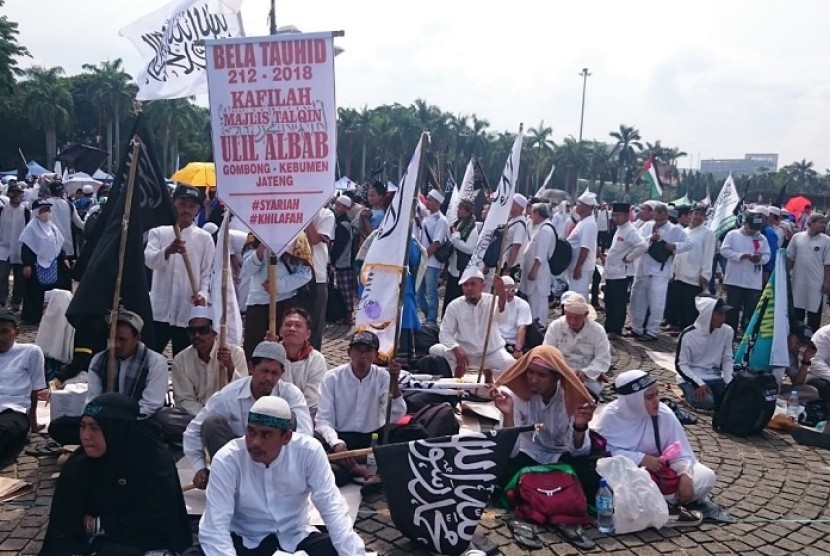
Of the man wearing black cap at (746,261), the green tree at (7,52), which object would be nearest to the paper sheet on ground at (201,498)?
the man wearing black cap at (746,261)

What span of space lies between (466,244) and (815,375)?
489 centimetres

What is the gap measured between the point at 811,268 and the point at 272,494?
9.62 m

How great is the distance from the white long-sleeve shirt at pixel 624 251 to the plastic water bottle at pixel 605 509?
20.4 feet

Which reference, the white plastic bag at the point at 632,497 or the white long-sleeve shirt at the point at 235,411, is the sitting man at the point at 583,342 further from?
the white long-sleeve shirt at the point at 235,411

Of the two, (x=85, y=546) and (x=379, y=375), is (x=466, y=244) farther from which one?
(x=85, y=546)

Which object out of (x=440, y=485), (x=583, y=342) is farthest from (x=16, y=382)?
(x=583, y=342)

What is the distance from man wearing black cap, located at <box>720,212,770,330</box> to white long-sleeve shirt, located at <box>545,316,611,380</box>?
421cm

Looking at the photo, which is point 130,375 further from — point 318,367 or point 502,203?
point 502,203

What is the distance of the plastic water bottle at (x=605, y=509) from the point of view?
4.72 metres

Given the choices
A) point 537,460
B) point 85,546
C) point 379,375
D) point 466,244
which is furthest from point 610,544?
point 466,244

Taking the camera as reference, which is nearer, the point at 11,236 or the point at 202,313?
the point at 202,313

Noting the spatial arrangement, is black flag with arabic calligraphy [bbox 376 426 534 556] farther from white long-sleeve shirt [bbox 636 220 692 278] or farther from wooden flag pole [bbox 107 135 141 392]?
white long-sleeve shirt [bbox 636 220 692 278]

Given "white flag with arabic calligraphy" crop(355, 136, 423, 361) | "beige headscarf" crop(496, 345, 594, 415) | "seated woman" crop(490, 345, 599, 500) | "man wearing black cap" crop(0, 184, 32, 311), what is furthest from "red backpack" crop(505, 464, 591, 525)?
"man wearing black cap" crop(0, 184, 32, 311)

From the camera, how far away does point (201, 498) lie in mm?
4902
